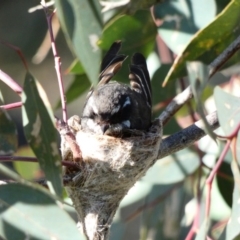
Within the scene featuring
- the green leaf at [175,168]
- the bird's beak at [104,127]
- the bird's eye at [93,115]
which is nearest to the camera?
the green leaf at [175,168]

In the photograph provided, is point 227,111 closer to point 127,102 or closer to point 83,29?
point 83,29

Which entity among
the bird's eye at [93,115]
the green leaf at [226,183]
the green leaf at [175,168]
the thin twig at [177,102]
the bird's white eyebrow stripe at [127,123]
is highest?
the thin twig at [177,102]

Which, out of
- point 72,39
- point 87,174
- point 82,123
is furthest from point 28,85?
point 82,123

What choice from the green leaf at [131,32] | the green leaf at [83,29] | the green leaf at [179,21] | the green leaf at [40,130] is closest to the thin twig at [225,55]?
the green leaf at [179,21]

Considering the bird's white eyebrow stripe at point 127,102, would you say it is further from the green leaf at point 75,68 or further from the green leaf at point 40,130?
the green leaf at point 40,130

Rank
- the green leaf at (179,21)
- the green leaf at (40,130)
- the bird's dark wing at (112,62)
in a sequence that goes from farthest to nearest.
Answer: the bird's dark wing at (112,62)
the green leaf at (179,21)
the green leaf at (40,130)

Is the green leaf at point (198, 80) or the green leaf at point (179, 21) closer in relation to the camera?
the green leaf at point (198, 80)

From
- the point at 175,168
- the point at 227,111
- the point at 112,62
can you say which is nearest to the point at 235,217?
the point at 227,111
